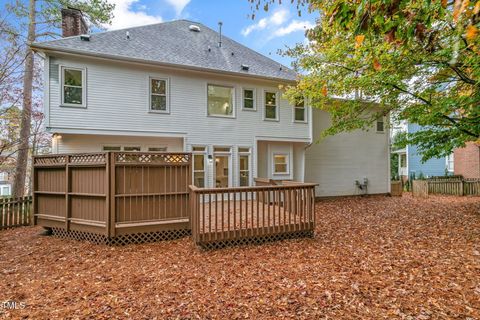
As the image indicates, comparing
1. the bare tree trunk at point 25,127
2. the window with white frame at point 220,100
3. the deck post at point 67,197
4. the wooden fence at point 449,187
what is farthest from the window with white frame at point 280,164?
the bare tree trunk at point 25,127

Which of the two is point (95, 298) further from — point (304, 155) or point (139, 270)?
point (304, 155)

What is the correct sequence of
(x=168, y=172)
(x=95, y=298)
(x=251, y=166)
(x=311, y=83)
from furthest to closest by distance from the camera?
1. (x=251, y=166)
2. (x=311, y=83)
3. (x=168, y=172)
4. (x=95, y=298)

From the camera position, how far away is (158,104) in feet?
35.1

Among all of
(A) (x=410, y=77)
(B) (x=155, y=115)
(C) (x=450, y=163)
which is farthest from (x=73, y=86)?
(C) (x=450, y=163)

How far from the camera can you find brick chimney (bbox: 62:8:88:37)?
1066cm

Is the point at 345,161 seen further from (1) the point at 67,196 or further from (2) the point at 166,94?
(1) the point at 67,196

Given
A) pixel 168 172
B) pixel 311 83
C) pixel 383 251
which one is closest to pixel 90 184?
pixel 168 172

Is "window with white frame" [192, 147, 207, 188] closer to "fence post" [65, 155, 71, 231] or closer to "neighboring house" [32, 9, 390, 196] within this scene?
"neighboring house" [32, 9, 390, 196]

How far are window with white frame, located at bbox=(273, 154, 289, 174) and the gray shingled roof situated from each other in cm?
Answer: 383

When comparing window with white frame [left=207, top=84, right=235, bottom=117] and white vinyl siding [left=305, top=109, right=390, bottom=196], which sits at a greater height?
window with white frame [left=207, top=84, right=235, bottom=117]

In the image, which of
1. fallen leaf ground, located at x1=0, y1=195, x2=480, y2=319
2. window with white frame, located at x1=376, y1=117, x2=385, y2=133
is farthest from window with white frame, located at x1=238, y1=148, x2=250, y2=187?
window with white frame, located at x1=376, y1=117, x2=385, y2=133

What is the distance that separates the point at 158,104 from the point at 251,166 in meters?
4.95

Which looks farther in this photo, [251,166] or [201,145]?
[251,166]

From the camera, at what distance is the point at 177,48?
1181 centimetres
